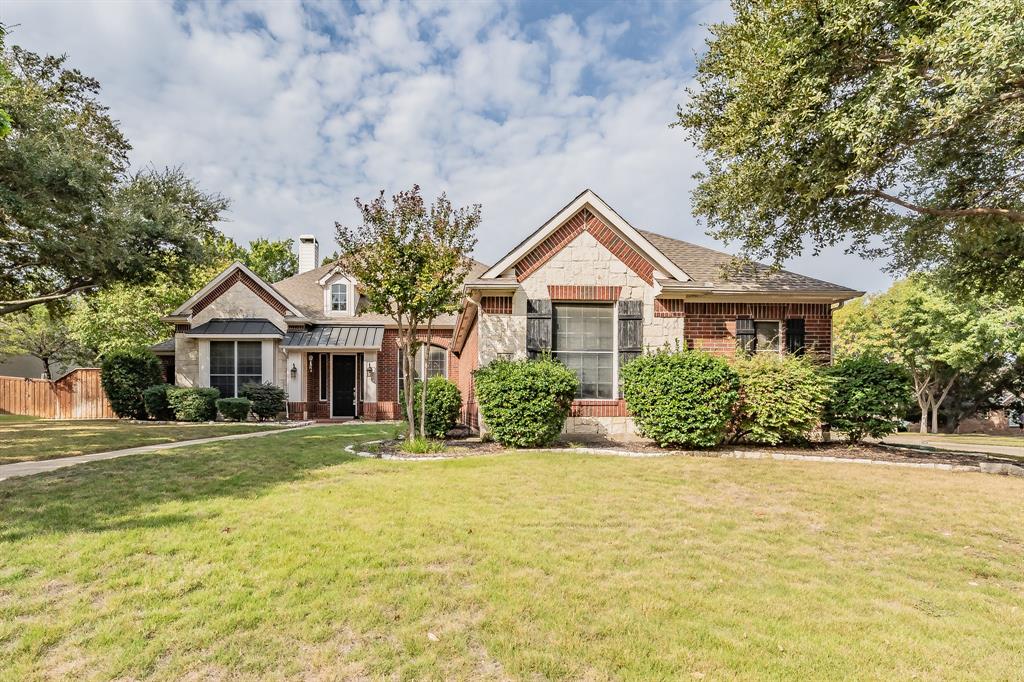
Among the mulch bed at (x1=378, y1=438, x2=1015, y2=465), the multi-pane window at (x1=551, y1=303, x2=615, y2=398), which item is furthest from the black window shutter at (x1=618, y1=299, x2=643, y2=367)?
the mulch bed at (x1=378, y1=438, x2=1015, y2=465)

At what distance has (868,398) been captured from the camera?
10.7m

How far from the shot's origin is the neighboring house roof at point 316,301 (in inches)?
841

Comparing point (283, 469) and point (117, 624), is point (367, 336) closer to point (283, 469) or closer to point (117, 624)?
point (283, 469)

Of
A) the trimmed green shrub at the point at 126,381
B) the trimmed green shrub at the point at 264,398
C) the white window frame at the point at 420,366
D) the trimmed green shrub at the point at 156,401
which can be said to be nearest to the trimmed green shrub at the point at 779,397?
the white window frame at the point at 420,366

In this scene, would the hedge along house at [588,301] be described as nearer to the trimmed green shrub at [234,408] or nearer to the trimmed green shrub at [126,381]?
the trimmed green shrub at [234,408]

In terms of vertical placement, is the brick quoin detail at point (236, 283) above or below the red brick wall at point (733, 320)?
above

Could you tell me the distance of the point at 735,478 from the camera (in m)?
7.85

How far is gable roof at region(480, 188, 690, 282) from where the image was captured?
38.2ft

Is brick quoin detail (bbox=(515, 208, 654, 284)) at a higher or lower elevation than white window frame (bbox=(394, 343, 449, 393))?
higher

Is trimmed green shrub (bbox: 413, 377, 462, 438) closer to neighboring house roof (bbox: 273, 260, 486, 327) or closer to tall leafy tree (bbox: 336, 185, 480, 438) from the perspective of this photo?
tall leafy tree (bbox: 336, 185, 480, 438)

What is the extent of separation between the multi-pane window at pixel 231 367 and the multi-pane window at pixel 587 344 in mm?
13851

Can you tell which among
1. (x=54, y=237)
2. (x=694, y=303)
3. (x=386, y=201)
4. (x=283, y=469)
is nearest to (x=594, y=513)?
(x=283, y=469)

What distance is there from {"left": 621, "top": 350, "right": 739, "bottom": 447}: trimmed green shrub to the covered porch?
42.2 ft

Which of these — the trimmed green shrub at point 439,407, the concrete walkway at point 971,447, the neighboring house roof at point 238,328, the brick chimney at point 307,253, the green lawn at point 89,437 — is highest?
the brick chimney at point 307,253
